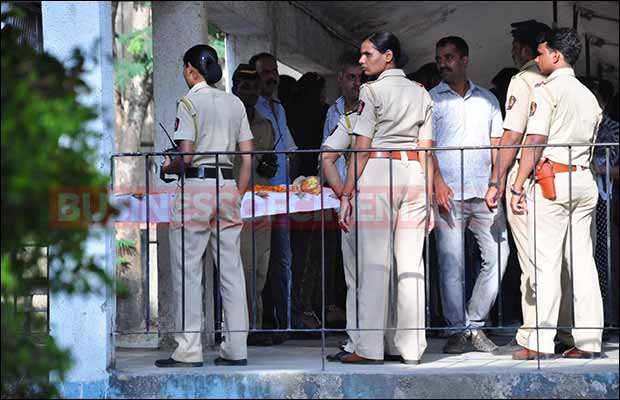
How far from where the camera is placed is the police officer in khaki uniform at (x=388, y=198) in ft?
24.8

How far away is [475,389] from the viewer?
714 cm

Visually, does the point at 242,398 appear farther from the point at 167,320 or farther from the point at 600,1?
the point at 600,1

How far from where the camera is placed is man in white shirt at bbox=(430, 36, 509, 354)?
8.39 metres

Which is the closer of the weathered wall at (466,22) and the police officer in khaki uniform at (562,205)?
the police officer in khaki uniform at (562,205)

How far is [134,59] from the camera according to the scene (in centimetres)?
2272

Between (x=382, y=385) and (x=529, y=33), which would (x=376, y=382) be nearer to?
(x=382, y=385)

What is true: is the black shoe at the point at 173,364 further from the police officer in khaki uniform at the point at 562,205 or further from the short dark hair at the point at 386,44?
the short dark hair at the point at 386,44

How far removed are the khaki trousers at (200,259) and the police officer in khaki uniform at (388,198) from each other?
2.09 feet

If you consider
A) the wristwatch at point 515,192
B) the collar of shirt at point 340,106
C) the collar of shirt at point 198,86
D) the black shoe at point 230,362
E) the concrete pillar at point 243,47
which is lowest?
the black shoe at point 230,362

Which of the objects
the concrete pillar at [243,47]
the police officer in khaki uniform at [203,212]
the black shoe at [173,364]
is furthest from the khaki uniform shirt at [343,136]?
the concrete pillar at [243,47]

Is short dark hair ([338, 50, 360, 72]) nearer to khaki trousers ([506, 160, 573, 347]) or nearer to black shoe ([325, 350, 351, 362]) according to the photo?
khaki trousers ([506, 160, 573, 347])

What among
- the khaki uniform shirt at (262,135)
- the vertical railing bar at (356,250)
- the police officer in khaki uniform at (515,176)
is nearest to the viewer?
the vertical railing bar at (356,250)

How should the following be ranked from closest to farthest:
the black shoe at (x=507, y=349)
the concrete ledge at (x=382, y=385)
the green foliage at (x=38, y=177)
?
the green foliage at (x=38, y=177)
the concrete ledge at (x=382, y=385)
the black shoe at (x=507, y=349)

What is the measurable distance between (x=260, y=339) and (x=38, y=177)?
545 centimetres
